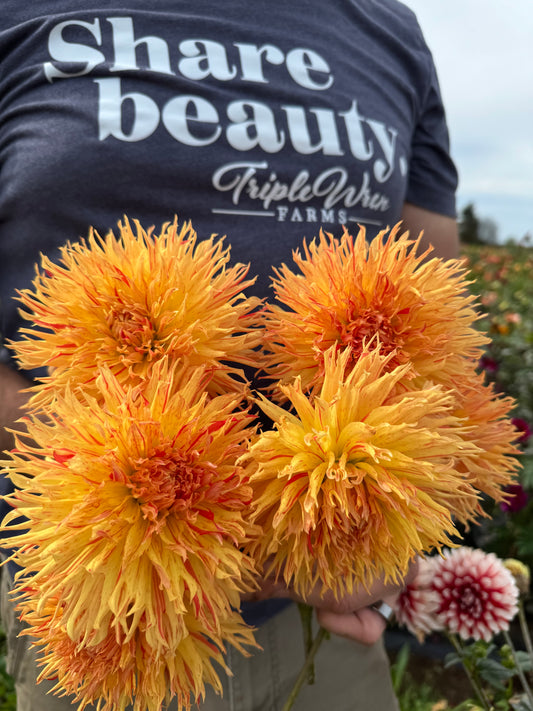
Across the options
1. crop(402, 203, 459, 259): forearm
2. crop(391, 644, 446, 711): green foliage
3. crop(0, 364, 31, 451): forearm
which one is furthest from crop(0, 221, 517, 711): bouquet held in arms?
crop(391, 644, 446, 711): green foliage

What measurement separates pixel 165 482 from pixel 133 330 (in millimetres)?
127

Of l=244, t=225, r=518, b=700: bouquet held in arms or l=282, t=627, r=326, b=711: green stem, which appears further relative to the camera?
l=282, t=627, r=326, b=711: green stem

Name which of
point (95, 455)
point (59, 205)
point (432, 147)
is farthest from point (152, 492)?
point (432, 147)

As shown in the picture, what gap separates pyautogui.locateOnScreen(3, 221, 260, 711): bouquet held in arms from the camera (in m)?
0.40

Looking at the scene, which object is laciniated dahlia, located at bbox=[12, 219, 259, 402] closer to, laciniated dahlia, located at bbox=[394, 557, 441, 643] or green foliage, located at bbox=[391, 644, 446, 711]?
laciniated dahlia, located at bbox=[394, 557, 441, 643]

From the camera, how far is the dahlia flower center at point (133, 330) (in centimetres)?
45

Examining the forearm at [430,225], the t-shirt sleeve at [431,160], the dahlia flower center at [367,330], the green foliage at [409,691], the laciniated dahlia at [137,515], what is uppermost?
the t-shirt sleeve at [431,160]

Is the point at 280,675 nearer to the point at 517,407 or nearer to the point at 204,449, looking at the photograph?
the point at 204,449

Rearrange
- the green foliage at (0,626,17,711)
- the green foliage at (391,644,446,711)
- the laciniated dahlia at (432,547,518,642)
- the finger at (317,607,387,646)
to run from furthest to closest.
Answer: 1. the green foliage at (0,626,17,711)
2. the green foliage at (391,644,446,711)
3. the laciniated dahlia at (432,547,518,642)
4. the finger at (317,607,387,646)

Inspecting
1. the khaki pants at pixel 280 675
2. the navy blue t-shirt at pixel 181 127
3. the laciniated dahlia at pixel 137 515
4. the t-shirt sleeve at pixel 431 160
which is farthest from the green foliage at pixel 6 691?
the t-shirt sleeve at pixel 431 160

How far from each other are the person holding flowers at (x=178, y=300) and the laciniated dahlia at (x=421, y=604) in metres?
0.11

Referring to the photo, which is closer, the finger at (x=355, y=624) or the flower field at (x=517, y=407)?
the finger at (x=355, y=624)

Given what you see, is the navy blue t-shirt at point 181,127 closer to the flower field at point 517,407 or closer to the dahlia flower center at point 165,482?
the dahlia flower center at point 165,482

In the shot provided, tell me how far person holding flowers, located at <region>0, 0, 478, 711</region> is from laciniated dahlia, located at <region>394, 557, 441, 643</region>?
0.35ft
